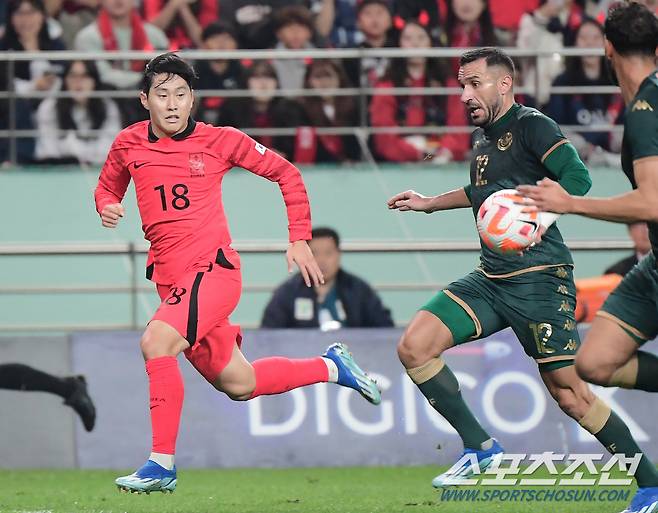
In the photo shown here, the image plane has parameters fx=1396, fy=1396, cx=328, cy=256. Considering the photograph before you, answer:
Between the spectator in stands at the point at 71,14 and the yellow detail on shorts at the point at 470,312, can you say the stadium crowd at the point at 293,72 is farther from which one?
the yellow detail on shorts at the point at 470,312

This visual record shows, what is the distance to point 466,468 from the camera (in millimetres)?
8117

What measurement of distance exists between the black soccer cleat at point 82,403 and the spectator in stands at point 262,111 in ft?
12.5

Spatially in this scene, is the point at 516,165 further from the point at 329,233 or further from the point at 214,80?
the point at 214,80

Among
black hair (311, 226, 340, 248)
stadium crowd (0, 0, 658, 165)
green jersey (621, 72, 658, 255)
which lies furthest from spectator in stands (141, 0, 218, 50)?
green jersey (621, 72, 658, 255)

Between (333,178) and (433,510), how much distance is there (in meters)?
6.54

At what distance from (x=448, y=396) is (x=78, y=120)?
→ 686 centimetres

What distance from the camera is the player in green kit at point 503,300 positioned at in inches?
310

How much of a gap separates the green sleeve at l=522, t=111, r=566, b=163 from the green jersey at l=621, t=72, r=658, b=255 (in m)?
0.96

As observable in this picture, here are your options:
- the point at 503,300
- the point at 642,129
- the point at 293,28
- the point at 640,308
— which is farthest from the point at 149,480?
the point at 293,28

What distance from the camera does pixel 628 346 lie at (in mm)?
7094

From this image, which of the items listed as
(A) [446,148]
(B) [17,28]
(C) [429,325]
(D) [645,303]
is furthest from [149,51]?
(D) [645,303]

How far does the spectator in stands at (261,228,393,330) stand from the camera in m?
11.6

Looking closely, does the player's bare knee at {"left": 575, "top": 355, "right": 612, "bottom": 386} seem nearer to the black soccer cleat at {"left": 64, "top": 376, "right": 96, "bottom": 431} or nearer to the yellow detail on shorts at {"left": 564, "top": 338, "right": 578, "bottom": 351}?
the yellow detail on shorts at {"left": 564, "top": 338, "right": 578, "bottom": 351}

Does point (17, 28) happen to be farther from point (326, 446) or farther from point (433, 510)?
point (433, 510)
